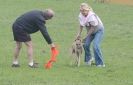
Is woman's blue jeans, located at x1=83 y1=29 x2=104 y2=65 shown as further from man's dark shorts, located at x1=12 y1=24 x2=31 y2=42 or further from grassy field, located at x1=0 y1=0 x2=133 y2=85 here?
man's dark shorts, located at x1=12 y1=24 x2=31 y2=42

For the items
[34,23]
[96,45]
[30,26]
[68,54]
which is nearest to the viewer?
[34,23]

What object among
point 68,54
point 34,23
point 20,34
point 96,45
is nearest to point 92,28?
point 96,45

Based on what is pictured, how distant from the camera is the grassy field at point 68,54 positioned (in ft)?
44.9

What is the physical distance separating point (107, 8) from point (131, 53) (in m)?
19.0

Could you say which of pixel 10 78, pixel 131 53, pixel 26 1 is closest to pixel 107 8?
pixel 26 1

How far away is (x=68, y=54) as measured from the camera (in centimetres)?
1858

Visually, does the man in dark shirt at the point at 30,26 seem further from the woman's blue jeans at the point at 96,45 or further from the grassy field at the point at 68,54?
the woman's blue jeans at the point at 96,45

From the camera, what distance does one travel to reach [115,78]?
14094 mm

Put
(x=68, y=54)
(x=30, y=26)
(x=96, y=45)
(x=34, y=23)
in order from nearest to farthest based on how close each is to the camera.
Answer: (x=34, y=23) < (x=30, y=26) < (x=96, y=45) < (x=68, y=54)

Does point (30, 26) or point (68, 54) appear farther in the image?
point (68, 54)

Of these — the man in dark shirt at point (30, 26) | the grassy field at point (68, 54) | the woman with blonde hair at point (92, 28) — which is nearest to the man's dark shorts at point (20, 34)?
the man in dark shirt at point (30, 26)

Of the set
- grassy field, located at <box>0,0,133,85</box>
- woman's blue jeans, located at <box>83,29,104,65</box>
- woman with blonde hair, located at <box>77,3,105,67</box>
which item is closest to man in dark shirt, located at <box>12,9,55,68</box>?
grassy field, located at <box>0,0,133,85</box>

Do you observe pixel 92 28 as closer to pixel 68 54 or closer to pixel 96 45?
pixel 96 45

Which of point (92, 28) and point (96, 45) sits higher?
point (92, 28)
